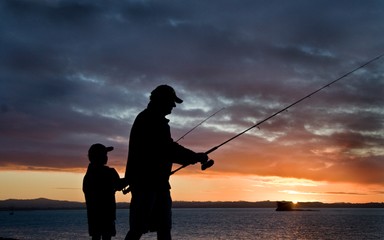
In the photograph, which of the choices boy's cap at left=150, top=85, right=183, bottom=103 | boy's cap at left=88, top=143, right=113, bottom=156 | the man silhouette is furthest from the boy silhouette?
boy's cap at left=150, top=85, right=183, bottom=103

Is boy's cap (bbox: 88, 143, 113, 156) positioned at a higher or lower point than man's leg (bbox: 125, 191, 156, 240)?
higher

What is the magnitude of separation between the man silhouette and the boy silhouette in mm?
2003

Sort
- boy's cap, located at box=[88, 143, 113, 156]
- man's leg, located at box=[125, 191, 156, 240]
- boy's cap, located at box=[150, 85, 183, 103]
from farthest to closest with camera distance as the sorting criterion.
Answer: boy's cap, located at box=[88, 143, 113, 156], boy's cap, located at box=[150, 85, 183, 103], man's leg, located at box=[125, 191, 156, 240]

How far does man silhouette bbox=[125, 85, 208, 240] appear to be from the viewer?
16.6 ft

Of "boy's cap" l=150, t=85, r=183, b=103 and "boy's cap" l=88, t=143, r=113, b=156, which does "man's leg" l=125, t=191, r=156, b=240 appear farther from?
"boy's cap" l=88, t=143, r=113, b=156

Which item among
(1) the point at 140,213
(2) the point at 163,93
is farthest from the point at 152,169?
(2) the point at 163,93

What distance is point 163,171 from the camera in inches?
203

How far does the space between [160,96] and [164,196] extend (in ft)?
3.85

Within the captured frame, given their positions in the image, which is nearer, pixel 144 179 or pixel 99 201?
pixel 144 179

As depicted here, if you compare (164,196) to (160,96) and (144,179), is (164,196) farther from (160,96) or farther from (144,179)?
(160,96)

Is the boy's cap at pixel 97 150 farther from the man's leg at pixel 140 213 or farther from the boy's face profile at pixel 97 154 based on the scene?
the man's leg at pixel 140 213

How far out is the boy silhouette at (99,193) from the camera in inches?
280

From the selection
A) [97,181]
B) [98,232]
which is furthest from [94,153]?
[98,232]

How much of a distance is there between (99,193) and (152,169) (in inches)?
94.1
